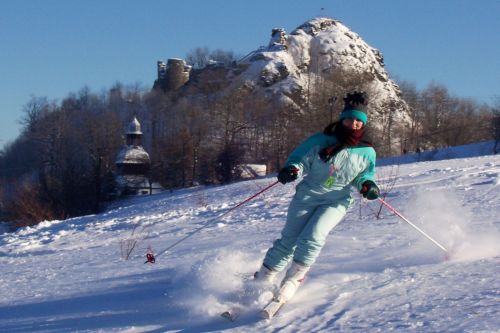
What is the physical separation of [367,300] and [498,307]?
864mm

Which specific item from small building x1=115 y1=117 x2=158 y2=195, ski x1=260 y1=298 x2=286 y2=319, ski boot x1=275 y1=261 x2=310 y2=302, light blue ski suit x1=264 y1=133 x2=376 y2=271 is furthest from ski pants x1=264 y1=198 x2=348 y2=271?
small building x1=115 y1=117 x2=158 y2=195

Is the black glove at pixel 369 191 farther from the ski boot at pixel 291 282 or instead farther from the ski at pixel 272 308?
the ski at pixel 272 308

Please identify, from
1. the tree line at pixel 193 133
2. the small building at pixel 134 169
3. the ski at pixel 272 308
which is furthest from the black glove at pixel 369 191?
the small building at pixel 134 169

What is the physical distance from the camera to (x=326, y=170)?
478 cm

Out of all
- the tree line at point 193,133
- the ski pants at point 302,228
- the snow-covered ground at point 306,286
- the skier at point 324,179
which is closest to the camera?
the snow-covered ground at point 306,286

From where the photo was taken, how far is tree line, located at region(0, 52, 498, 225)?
4503 cm

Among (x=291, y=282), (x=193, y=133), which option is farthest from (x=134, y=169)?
(x=291, y=282)

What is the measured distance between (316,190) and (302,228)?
31 cm

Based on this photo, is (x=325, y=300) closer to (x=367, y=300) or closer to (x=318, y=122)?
(x=367, y=300)

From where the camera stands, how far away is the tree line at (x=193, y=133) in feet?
148

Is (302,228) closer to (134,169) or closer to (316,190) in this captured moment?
(316,190)

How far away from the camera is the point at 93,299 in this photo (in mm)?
5328

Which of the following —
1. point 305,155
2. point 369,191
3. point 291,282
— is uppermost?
point 305,155

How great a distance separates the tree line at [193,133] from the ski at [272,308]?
34.9 m
